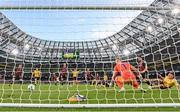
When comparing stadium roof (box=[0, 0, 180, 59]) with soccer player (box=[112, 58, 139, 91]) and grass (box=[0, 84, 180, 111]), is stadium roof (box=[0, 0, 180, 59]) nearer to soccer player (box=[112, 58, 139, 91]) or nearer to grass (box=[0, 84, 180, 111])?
soccer player (box=[112, 58, 139, 91])

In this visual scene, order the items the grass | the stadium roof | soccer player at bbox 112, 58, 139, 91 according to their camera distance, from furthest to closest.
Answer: soccer player at bbox 112, 58, 139, 91 → the stadium roof → the grass

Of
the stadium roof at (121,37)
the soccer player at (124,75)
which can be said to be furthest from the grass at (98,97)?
the stadium roof at (121,37)

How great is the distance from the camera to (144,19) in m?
13.5

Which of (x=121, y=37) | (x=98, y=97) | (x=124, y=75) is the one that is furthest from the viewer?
(x=124, y=75)

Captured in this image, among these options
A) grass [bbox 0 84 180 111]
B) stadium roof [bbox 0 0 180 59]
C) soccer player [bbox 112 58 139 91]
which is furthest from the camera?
soccer player [bbox 112 58 139 91]

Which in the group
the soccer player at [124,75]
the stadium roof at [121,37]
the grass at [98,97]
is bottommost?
the grass at [98,97]

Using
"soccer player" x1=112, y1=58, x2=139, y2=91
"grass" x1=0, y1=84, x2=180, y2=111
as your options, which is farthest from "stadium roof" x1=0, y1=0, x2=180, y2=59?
"grass" x1=0, y1=84, x2=180, y2=111

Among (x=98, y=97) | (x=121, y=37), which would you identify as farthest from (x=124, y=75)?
(x=98, y=97)

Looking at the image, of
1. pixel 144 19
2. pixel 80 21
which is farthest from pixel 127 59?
pixel 80 21

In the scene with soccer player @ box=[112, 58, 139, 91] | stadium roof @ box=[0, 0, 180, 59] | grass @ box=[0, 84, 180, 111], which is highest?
stadium roof @ box=[0, 0, 180, 59]

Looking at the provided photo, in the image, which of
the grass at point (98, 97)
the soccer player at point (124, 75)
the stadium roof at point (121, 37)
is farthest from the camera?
the soccer player at point (124, 75)

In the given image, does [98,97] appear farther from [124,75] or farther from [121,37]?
[124,75]

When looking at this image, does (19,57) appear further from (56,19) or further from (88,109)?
(88,109)

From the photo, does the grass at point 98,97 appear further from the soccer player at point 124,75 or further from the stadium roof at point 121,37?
the stadium roof at point 121,37
